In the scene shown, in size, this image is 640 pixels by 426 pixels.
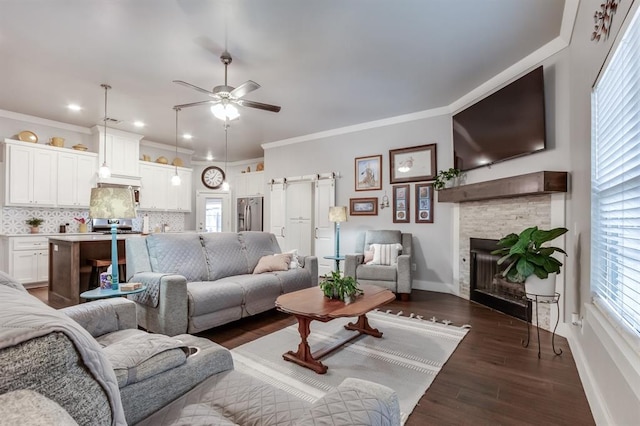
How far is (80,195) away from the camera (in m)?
5.81

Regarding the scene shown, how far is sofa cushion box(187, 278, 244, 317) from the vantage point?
9.72 ft

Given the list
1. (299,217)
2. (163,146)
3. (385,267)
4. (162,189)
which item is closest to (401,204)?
(385,267)

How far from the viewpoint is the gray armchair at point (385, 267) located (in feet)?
14.7

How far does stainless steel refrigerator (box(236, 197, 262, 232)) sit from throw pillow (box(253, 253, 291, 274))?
4.09 meters

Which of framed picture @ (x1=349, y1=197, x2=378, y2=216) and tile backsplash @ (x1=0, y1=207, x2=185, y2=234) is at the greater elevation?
framed picture @ (x1=349, y1=197, x2=378, y2=216)

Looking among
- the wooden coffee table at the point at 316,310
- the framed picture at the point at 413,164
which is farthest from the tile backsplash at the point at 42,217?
the framed picture at the point at 413,164

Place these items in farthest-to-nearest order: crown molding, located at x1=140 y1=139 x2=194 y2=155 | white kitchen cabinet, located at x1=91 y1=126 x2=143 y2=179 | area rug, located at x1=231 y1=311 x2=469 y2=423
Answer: crown molding, located at x1=140 y1=139 x2=194 y2=155
white kitchen cabinet, located at x1=91 y1=126 x2=143 y2=179
area rug, located at x1=231 y1=311 x2=469 y2=423

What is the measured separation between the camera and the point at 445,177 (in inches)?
187

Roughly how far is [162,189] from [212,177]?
5.98 ft

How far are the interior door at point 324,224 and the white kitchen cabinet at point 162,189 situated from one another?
332 cm

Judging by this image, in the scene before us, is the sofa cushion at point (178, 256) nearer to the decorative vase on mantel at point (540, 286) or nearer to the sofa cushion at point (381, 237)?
the sofa cushion at point (381, 237)

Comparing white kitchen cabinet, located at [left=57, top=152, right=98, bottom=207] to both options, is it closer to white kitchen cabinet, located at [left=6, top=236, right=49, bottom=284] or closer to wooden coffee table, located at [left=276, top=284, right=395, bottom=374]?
white kitchen cabinet, located at [left=6, top=236, right=49, bottom=284]

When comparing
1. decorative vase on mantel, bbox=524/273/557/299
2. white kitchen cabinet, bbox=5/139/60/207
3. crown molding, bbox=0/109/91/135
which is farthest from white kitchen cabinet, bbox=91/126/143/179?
decorative vase on mantel, bbox=524/273/557/299

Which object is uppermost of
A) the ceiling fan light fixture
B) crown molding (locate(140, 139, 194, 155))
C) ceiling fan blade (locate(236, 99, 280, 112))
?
crown molding (locate(140, 139, 194, 155))
